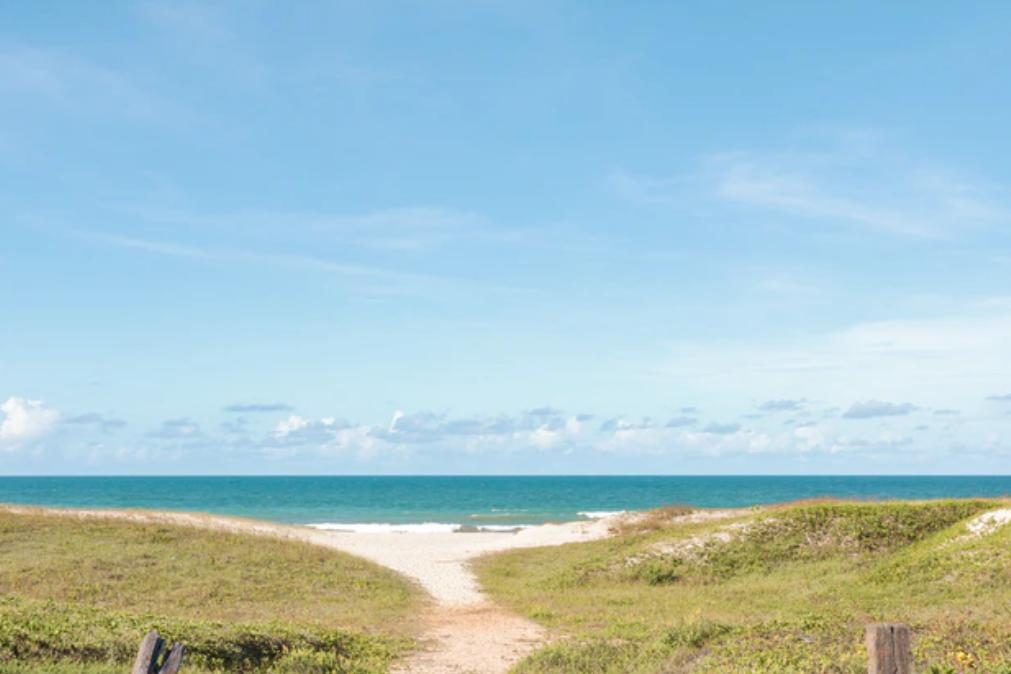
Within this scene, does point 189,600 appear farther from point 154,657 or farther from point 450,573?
point 154,657

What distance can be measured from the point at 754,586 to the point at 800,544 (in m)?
7.16

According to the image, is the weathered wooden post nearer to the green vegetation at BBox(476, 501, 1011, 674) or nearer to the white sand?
the green vegetation at BBox(476, 501, 1011, 674)

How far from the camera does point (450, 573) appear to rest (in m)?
41.3

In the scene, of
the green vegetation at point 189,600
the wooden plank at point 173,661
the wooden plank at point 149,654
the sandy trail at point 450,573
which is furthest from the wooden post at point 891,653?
the green vegetation at point 189,600

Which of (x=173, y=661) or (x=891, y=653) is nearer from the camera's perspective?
(x=891, y=653)

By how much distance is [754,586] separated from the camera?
109 ft

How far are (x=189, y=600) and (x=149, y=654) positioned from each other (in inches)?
817

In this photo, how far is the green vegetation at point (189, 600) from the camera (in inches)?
709

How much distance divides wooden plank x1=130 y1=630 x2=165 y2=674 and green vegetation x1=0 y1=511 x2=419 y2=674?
5726 millimetres

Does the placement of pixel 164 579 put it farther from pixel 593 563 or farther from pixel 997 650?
pixel 997 650

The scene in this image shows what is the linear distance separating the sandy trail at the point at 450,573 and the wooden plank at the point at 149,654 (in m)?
10.5

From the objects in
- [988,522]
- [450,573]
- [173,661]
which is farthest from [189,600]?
[988,522]

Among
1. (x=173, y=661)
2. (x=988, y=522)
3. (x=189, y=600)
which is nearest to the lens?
(x=173, y=661)

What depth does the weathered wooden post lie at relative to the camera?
10586 mm
